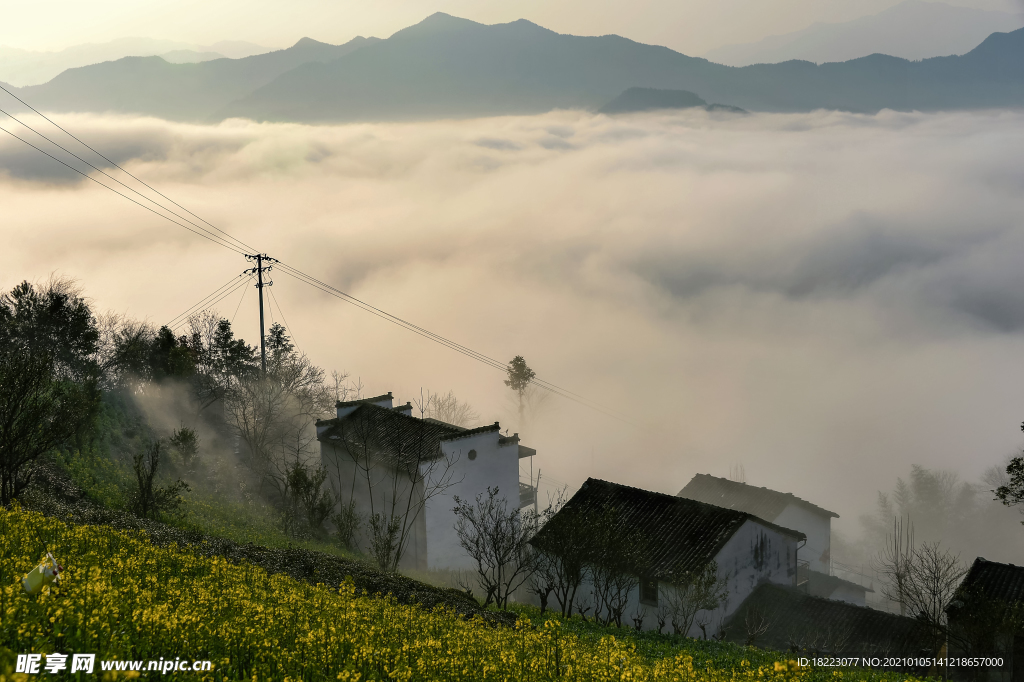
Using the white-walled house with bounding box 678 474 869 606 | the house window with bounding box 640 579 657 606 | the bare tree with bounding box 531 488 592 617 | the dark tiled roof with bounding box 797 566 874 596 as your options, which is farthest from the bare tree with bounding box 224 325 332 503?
the dark tiled roof with bounding box 797 566 874 596

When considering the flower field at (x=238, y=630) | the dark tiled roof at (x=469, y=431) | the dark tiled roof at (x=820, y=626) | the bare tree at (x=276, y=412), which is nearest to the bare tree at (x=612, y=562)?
the dark tiled roof at (x=820, y=626)

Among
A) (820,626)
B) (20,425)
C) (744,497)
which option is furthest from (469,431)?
(744,497)

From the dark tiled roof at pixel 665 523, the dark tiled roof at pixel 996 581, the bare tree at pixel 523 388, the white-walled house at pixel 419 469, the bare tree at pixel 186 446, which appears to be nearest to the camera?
the dark tiled roof at pixel 996 581

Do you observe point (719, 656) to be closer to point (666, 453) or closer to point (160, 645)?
point (160, 645)

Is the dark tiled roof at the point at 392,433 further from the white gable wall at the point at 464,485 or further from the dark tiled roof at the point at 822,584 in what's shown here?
the dark tiled roof at the point at 822,584

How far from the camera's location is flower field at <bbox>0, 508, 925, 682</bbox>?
7594 mm

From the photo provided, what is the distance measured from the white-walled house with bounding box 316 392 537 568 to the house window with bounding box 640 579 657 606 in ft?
29.7

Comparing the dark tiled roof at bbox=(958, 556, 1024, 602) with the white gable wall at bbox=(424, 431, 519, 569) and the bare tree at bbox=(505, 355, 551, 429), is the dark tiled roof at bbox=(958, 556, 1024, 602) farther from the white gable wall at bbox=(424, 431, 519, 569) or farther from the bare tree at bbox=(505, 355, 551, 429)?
the bare tree at bbox=(505, 355, 551, 429)

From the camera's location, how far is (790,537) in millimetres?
34750

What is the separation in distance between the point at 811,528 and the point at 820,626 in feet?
90.2

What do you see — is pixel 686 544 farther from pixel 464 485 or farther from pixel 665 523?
pixel 464 485

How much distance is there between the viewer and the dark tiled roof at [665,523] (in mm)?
30125

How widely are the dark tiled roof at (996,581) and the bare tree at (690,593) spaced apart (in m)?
9.71

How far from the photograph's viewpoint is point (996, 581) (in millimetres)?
28984
